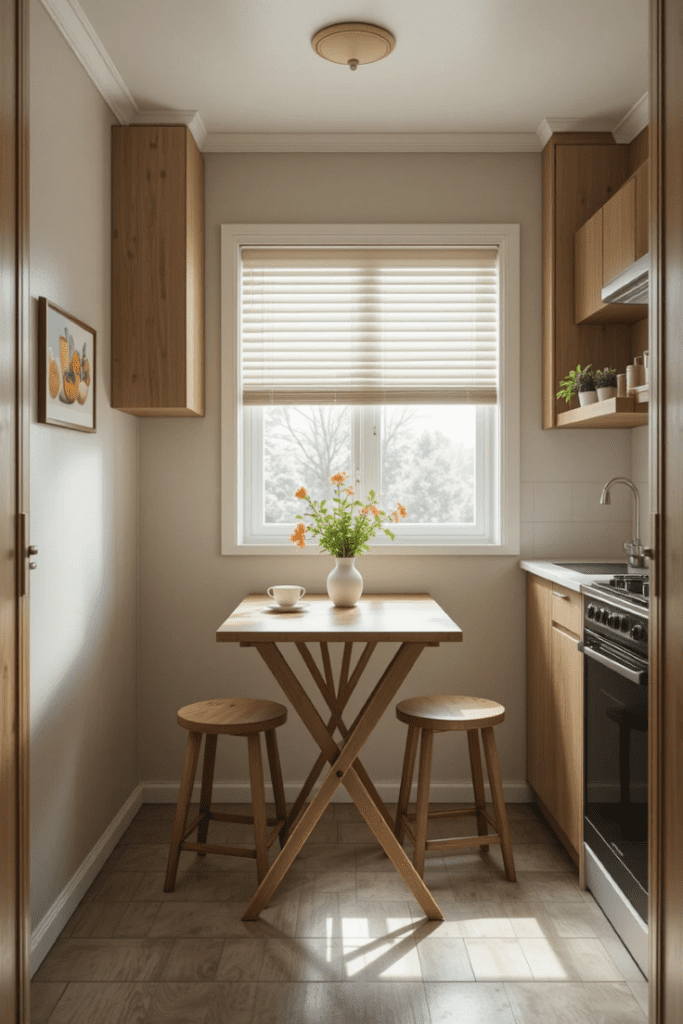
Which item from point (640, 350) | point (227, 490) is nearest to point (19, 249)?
point (227, 490)

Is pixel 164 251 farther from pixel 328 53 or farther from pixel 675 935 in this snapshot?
pixel 675 935

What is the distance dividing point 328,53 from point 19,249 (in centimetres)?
156

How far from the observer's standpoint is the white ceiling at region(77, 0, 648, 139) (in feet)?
8.59

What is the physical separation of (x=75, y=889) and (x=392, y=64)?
3001 millimetres

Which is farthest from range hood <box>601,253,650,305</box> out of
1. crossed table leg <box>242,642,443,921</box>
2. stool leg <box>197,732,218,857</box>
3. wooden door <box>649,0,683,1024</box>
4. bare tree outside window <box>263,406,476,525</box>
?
stool leg <box>197,732,218,857</box>

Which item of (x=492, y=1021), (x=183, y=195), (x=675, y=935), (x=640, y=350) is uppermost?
(x=183, y=195)

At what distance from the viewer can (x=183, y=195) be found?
3.22 m

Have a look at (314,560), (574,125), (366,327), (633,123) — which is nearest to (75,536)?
(314,560)

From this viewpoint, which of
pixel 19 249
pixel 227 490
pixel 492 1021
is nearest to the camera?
pixel 19 249

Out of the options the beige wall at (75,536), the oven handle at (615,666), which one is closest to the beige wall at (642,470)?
the oven handle at (615,666)

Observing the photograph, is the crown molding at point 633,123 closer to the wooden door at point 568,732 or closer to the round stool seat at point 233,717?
the wooden door at point 568,732

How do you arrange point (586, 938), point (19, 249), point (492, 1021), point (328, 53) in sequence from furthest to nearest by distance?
point (328, 53), point (586, 938), point (492, 1021), point (19, 249)

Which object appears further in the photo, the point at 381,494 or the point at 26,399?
the point at 381,494

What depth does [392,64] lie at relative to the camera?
294cm
